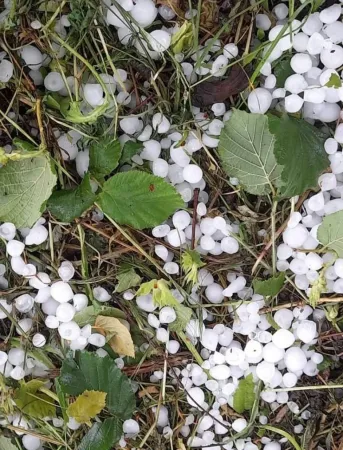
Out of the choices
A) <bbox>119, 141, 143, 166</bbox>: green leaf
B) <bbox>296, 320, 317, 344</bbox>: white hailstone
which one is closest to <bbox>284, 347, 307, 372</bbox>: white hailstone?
A: <bbox>296, 320, 317, 344</bbox>: white hailstone

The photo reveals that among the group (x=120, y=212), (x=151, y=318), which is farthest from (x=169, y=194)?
(x=151, y=318)

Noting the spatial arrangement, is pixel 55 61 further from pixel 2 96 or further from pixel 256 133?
pixel 256 133

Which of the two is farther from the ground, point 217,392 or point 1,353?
point 1,353

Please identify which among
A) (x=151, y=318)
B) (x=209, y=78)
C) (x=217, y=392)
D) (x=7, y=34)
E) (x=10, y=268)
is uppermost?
(x=7, y=34)

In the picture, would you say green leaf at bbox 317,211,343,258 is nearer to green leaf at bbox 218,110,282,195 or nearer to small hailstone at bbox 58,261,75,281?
green leaf at bbox 218,110,282,195

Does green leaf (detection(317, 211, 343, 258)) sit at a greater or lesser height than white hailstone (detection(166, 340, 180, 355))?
greater

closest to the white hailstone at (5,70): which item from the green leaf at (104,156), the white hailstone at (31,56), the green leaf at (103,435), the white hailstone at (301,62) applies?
the white hailstone at (31,56)
